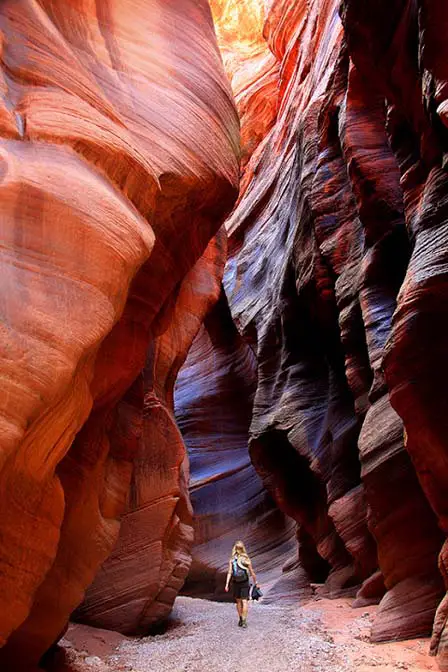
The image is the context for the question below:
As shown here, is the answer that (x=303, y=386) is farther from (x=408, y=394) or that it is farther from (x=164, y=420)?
(x=408, y=394)

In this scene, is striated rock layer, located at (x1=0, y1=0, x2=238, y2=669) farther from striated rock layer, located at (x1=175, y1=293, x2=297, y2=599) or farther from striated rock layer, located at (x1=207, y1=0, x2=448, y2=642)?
striated rock layer, located at (x1=175, y1=293, x2=297, y2=599)

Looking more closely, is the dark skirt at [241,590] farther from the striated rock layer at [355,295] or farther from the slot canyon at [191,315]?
the striated rock layer at [355,295]

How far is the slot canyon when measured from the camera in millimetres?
5293

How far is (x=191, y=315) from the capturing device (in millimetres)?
12766

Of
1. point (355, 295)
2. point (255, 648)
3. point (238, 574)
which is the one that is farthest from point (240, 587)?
point (355, 295)

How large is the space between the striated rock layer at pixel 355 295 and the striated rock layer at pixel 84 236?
2673 mm

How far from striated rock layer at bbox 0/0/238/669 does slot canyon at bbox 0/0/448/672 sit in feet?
0.08

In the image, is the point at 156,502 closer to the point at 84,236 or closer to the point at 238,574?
the point at 238,574

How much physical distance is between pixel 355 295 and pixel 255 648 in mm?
6351

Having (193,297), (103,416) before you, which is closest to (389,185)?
(193,297)

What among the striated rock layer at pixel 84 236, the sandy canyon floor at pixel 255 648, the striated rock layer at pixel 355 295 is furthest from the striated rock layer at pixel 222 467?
the striated rock layer at pixel 84 236

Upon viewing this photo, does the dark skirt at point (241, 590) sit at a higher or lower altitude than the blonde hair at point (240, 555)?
lower

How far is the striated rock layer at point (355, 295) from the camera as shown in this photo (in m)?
8.10

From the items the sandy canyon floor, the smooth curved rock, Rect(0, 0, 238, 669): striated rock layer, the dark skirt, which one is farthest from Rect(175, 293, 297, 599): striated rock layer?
Rect(0, 0, 238, 669): striated rock layer
